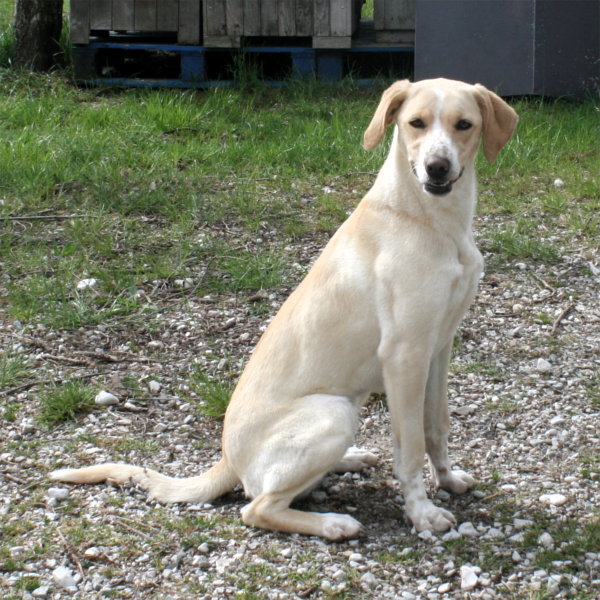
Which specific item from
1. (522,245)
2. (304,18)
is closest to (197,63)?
(304,18)

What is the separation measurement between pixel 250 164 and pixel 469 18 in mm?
2436

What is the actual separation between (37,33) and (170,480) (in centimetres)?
581

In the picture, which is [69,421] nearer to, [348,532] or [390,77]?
[348,532]

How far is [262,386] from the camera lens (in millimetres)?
3363

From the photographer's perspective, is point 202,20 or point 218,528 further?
point 202,20

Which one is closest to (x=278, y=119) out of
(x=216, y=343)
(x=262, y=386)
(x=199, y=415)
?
(x=216, y=343)

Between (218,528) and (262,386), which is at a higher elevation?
(262,386)

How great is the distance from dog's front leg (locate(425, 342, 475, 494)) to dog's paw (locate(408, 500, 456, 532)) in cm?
25

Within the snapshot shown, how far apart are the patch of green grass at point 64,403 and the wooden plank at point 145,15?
475 centimetres

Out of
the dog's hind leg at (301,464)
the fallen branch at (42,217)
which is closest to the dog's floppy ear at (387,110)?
the dog's hind leg at (301,464)

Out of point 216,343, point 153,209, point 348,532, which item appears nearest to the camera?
point 348,532

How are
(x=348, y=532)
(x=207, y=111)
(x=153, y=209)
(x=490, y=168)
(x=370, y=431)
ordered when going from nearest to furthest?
(x=348, y=532) < (x=370, y=431) < (x=153, y=209) < (x=490, y=168) < (x=207, y=111)

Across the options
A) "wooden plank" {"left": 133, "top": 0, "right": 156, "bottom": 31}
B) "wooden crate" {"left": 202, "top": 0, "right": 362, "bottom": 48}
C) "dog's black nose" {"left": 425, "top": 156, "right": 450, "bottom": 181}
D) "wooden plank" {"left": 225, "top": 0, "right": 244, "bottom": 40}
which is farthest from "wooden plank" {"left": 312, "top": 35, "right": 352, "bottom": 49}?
"dog's black nose" {"left": 425, "top": 156, "right": 450, "bottom": 181}

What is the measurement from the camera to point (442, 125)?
10.4 ft
